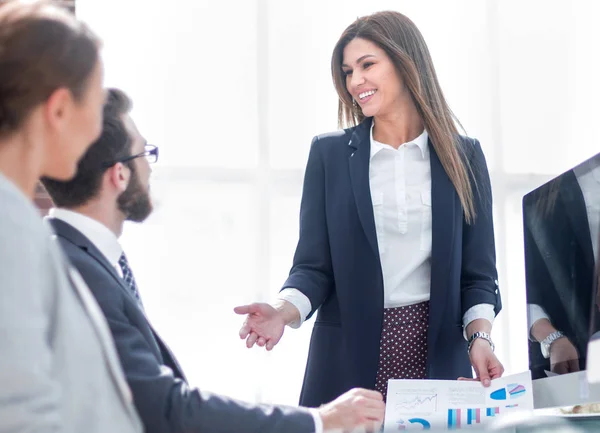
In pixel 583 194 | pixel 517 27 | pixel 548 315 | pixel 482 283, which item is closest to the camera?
pixel 583 194

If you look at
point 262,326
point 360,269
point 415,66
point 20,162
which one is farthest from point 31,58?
point 415,66

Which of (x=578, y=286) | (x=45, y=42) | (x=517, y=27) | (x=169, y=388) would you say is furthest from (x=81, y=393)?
(x=517, y=27)

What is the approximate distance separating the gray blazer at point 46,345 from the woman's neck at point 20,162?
9 centimetres

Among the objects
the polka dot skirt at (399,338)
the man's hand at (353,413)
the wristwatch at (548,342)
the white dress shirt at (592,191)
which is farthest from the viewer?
the polka dot skirt at (399,338)

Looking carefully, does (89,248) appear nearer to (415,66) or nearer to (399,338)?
(399,338)

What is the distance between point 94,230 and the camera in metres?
1.65

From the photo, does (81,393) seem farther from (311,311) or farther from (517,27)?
(517,27)

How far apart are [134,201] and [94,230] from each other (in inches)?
5.3

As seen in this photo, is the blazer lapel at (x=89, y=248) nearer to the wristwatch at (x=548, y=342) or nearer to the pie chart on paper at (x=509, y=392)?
the pie chart on paper at (x=509, y=392)

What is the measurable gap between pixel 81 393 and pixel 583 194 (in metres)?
1.11

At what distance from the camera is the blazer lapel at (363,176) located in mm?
2191

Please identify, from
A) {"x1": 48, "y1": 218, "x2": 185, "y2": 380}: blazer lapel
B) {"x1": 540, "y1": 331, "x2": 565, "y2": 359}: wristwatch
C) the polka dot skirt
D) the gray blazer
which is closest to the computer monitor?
{"x1": 540, "y1": 331, "x2": 565, "y2": 359}: wristwatch

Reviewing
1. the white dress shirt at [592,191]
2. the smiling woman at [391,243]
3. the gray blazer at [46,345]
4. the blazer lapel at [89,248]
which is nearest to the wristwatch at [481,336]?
the smiling woman at [391,243]

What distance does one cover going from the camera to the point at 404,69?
Result: 239cm
